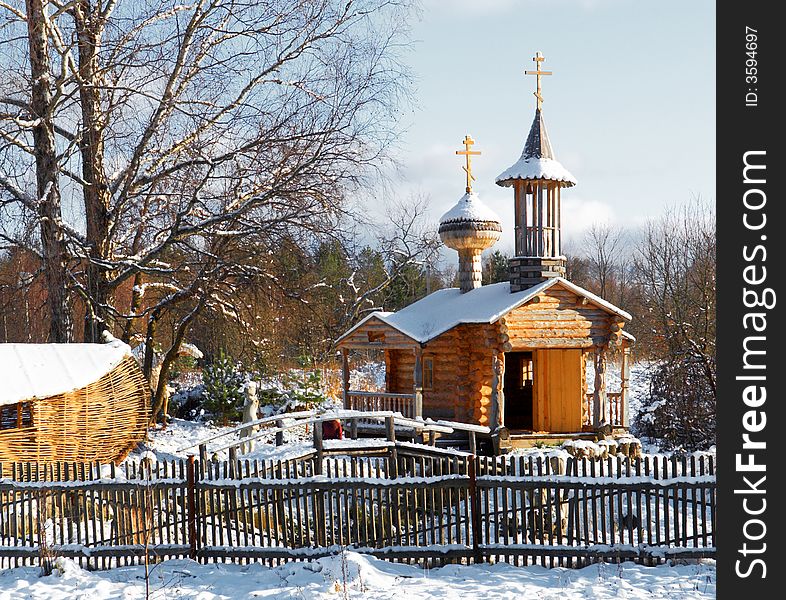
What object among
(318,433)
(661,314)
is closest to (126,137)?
(318,433)

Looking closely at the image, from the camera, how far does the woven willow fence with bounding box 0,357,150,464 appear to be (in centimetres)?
1683

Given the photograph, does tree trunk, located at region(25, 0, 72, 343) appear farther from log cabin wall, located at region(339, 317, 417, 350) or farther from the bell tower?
the bell tower

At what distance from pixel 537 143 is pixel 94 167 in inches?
447

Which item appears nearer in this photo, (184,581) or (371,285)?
(184,581)

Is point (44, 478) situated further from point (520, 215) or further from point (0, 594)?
point (520, 215)

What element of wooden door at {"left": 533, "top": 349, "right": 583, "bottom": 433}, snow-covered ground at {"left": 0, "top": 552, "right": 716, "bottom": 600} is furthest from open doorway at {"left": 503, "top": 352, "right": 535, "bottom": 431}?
snow-covered ground at {"left": 0, "top": 552, "right": 716, "bottom": 600}

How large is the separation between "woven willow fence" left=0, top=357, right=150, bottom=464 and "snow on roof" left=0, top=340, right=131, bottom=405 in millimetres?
360

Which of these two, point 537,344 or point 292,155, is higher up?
point 292,155

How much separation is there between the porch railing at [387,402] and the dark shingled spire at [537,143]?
23.2 feet

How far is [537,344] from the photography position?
829 inches

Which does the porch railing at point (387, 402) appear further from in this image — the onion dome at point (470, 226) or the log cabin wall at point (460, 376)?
the onion dome at point (470, 226)

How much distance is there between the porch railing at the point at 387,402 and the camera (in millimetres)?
21234

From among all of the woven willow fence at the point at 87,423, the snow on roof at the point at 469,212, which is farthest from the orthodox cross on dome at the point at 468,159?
the woven willow fence at the point at 87,423

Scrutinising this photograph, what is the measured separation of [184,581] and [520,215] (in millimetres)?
15144
